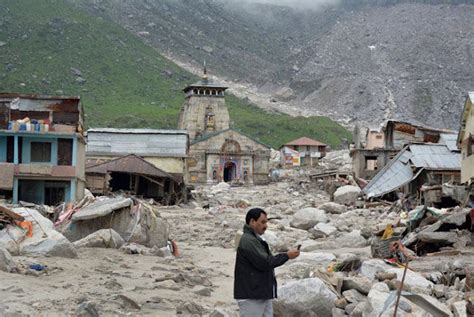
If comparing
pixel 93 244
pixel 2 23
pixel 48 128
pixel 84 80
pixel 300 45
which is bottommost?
pixel 93 244

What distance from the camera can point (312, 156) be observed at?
257 ft

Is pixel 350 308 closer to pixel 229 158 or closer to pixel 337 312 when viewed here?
pixel 337 312

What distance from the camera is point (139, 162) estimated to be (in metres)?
40.9

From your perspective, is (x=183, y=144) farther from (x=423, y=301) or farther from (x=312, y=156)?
(x=423, y=301)

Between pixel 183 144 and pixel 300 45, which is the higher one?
pixel 300 45

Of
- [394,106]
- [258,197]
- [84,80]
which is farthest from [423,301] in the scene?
[394,106]

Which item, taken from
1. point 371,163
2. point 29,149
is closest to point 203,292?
point 29,149

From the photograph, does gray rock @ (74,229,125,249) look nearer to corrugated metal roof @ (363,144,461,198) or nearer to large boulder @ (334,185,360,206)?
corrugated metal roof @ (363,144,461,198)

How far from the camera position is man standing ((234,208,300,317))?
7.55 m

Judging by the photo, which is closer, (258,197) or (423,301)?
(423,301)

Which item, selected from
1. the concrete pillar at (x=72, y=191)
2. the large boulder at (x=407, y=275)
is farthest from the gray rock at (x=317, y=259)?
the concrete pillar at (x=72, y=191)

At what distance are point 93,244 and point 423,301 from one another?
31.8ft

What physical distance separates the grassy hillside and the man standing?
268 feet

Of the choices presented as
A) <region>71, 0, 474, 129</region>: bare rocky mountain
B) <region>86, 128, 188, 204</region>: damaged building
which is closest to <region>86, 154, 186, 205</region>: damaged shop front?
<region>86, 128, 188, 204</region>: damaged building
